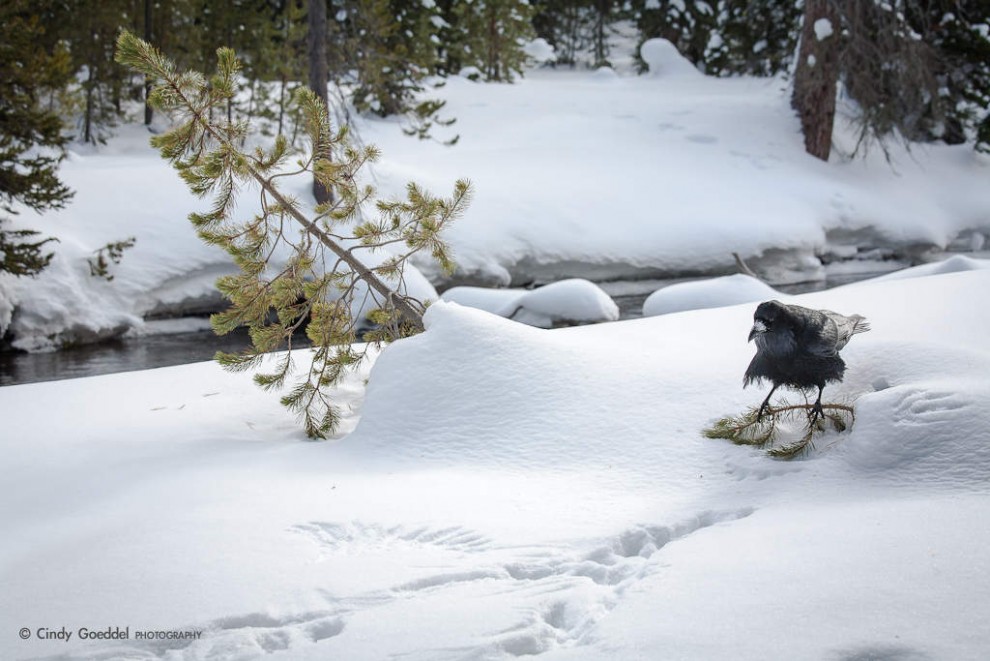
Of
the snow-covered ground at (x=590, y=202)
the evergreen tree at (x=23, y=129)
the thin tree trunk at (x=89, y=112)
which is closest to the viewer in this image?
the evergreen tree at (x=23, y=129)

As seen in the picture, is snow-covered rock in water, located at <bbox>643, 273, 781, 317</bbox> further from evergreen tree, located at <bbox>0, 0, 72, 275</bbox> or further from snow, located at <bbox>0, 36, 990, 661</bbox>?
evergreen tree, located at <bbox>0, 0, 72, 275</bbox>

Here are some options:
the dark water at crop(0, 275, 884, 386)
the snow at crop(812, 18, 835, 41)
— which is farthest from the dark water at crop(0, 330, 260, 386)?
the snow at crop(812, 18, 835, 41)

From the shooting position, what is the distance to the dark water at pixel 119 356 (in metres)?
8.59

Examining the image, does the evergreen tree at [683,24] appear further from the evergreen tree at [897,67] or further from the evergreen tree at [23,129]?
the evergreen tree at [23,129]

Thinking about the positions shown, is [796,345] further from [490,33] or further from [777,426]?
[490,33]

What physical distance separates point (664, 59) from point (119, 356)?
1913 centimetres

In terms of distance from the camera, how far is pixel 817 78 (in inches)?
616

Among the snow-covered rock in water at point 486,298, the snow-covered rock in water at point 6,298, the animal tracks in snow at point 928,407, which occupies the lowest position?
the snow-covered rock in water at point 6,298

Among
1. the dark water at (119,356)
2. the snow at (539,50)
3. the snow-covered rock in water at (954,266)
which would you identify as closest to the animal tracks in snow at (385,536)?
the snow-covered rock in water at (954,266)

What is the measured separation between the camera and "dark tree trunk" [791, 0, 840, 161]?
1512cm

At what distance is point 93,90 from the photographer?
1806 cm

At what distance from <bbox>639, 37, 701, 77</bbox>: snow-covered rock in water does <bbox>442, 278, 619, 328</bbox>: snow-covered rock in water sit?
16.0 metres

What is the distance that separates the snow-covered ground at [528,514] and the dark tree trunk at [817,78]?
Result: 38.4 ft

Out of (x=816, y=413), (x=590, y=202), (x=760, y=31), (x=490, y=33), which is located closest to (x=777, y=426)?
(x=816, y=413)
